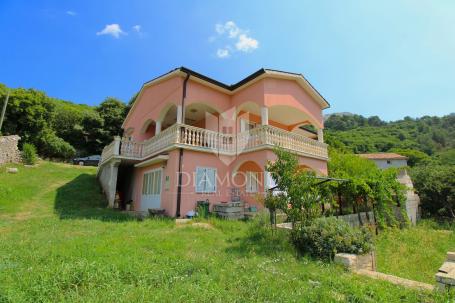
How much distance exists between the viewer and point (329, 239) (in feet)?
19.7

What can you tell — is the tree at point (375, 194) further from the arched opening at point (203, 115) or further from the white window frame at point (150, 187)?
the white window frame at point (150, 187)

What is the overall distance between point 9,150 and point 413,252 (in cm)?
2522

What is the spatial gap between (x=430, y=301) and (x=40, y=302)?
5467mm

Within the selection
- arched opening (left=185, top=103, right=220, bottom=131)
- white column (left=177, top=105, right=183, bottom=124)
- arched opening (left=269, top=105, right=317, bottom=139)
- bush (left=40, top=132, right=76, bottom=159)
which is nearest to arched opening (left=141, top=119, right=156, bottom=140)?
arched opening (left=185, top=103, right=220, bottom=131)

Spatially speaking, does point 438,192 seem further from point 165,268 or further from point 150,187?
point 165,268

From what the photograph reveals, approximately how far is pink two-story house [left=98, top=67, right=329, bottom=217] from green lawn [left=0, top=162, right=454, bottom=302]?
3.37 m

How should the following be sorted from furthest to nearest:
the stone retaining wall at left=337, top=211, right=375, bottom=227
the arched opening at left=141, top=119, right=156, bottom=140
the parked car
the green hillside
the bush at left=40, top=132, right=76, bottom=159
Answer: the green hillside → the parked car → the bush at left=40, top=132, right=76, bottom=159 → the arched opening at left=141, top=119, right=156, bottom=140 → the stone retaining wall at left=337, top=211, right=375, bottom=227

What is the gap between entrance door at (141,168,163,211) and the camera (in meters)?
12.4

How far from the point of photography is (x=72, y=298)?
10.7 ft

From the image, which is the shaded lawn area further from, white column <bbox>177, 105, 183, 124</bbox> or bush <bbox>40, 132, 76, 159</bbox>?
bush <bbox>40, 132, 76, 159</bbox>

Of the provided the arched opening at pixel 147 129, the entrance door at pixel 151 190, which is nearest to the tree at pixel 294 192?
the entrance door at pixel 151 190

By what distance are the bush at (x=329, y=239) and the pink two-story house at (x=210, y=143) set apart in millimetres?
4437

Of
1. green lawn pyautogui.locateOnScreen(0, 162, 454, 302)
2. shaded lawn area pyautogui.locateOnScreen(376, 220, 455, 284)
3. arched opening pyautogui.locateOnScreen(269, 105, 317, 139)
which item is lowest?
shaded lawn area pyautogui.locateOnScreen(376, 220, 455, 284)

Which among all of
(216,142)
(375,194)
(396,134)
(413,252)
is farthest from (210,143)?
(396,134)
